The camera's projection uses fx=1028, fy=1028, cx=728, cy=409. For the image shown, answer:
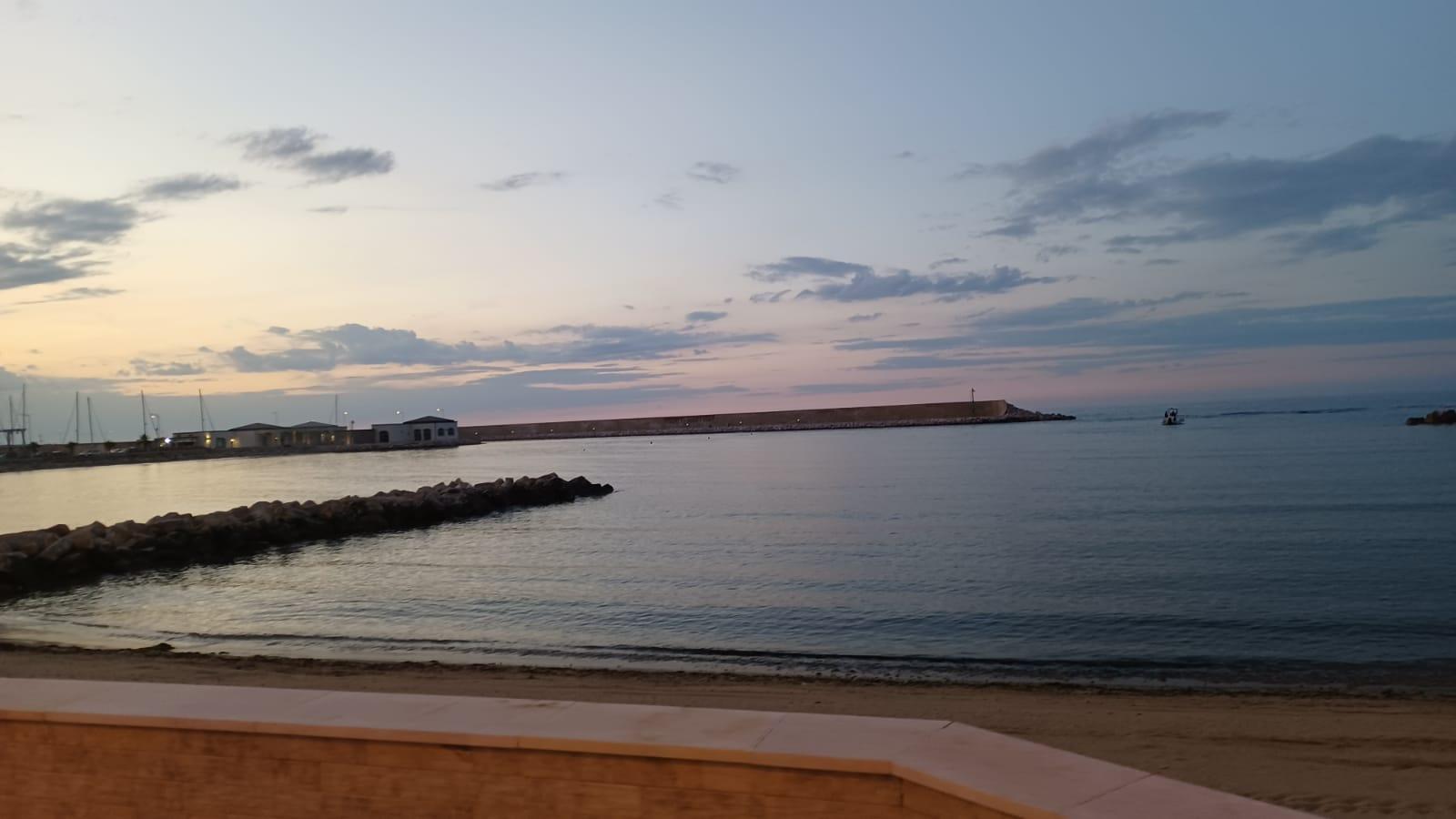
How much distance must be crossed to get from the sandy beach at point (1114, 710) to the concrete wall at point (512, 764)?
13.7 ft

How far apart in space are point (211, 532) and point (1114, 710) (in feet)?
75.5

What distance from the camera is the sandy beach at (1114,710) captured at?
23.1 ft

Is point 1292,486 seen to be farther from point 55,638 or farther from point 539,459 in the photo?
point 539,459

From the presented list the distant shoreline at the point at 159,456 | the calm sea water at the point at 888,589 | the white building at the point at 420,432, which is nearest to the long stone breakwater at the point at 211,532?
the calm sea water at the point at 888,589

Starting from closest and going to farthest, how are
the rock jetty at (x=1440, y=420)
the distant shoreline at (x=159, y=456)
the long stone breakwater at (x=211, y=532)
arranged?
the long stone breakwater at (x=211, y=532) → the distant shoreline at (x=159, y=456) → the rock jetty at (x=1440, y=420)

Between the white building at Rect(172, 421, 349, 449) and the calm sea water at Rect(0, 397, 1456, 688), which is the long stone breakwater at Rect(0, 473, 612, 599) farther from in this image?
the white building at Rect(172, 421, 349, 449)

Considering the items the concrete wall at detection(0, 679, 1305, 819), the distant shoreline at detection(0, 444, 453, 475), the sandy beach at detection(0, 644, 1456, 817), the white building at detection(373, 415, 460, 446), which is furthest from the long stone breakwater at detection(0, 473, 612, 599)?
the white building at detection(373, 415, 460, 446)

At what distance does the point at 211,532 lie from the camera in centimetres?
2558

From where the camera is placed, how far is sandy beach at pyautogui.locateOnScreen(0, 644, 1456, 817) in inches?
277

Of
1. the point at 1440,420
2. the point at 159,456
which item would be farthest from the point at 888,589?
the point at 1440,420

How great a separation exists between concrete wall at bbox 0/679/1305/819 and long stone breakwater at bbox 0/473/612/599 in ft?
60.6

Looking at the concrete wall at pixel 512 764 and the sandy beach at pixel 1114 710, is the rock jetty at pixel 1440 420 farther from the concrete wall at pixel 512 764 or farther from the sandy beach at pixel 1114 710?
the concrete wall at pixel 512 764

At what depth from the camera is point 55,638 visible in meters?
14.8

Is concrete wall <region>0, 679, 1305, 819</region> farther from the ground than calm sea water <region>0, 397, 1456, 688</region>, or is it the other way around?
concrete wall <region>0, 679, 1305, 819</region>
